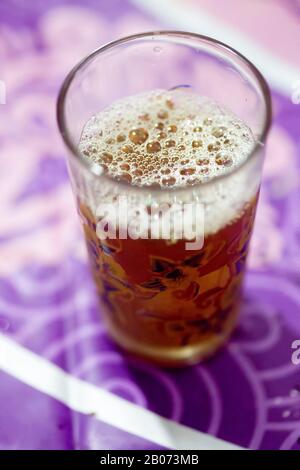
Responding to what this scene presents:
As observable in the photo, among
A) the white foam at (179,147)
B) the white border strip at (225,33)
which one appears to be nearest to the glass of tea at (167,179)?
the white foam at (179,147)

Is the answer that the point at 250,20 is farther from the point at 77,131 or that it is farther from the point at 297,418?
the point at 297,418

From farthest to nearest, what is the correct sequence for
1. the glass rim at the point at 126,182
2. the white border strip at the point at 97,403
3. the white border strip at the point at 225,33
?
the white border strip at the point at 225,33 → the white border strip at the point at 97,403 → the glass rim at the point at 126,182

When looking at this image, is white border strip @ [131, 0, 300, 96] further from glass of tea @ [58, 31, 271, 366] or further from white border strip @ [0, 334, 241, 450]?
white border strip @ [0, 334, 241, 450]

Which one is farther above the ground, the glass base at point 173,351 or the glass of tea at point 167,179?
the glass of tea at point 167,179

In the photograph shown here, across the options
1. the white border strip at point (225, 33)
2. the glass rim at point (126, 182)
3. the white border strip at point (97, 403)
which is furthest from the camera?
the white border strip at point (225, 33)

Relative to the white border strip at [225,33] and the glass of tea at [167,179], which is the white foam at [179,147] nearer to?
the glass of tea at [167,179]

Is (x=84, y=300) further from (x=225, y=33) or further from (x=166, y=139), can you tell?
(x=225, y=33)

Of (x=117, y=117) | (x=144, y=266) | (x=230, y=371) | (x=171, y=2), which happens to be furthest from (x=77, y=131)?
(x=171, y=2)
